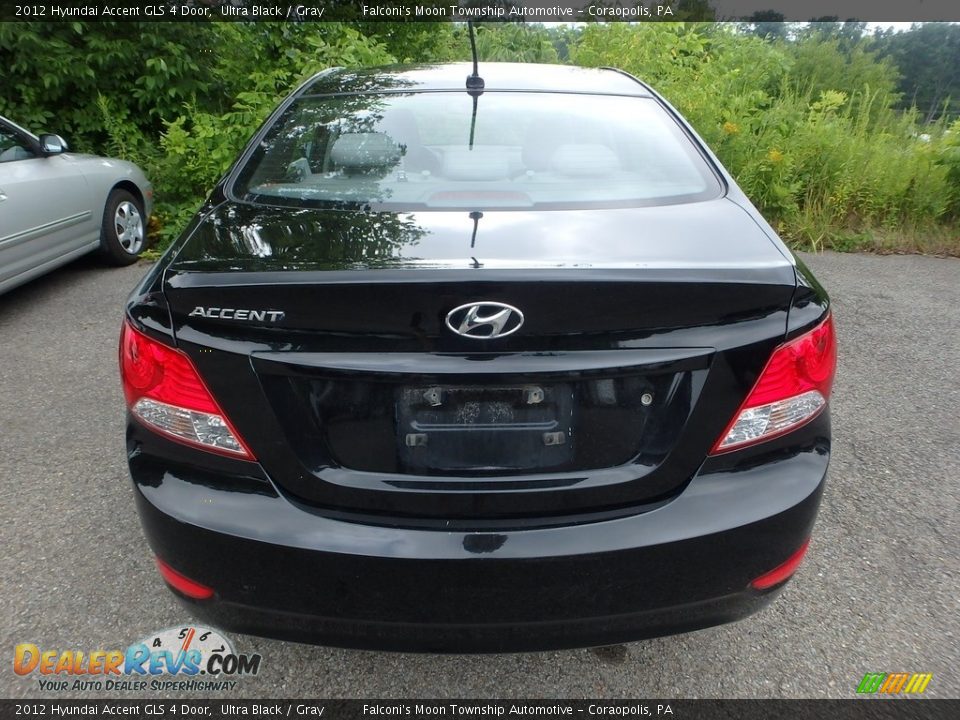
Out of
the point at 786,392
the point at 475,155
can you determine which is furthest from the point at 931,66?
the point at 786,392

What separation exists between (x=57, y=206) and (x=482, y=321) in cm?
454

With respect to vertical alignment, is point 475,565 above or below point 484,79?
below

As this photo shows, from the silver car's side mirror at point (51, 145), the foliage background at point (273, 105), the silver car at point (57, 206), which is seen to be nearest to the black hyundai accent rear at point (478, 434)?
the silver car at point (57, 206)

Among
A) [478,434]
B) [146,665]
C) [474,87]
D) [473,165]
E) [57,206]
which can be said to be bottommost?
[146,665]

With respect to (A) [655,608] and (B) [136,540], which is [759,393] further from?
(B) [136,540]

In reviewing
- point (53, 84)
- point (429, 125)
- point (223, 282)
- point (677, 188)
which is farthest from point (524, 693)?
point (53, 84)

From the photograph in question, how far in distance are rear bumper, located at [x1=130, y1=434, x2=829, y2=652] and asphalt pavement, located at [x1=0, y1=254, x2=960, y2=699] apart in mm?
473

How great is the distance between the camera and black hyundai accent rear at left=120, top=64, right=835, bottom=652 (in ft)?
4.45

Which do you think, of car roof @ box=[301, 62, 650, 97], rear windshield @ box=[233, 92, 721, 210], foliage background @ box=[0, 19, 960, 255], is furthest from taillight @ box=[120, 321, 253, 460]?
foliage background @ box=[0, 19, 960, 255]

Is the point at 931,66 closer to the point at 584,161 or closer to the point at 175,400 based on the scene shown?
the point at 584,161

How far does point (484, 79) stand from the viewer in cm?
265

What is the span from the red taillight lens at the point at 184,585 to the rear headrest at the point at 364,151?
125cm

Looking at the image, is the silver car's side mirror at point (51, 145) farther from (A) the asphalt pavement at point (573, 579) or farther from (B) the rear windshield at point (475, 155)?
(B) the rear windshield at point (475, 155)

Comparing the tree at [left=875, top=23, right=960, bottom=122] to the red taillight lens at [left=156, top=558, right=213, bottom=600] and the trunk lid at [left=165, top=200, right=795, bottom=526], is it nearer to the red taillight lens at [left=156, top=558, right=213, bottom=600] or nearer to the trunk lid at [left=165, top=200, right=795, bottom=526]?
the trunk lid at [left=165, top=200, right=795, bottom=526]
